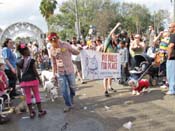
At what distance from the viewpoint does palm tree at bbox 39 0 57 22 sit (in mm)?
78306

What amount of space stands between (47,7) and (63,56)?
7203 cm

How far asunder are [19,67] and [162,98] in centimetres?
370

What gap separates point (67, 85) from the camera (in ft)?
28.9

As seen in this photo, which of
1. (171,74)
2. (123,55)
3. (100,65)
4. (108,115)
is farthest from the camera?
(123,55)

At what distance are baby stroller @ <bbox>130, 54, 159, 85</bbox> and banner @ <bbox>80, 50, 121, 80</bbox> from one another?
1.80 ft

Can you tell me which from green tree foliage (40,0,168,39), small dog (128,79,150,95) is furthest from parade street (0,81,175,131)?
green tree foliage (40,0,168,39)

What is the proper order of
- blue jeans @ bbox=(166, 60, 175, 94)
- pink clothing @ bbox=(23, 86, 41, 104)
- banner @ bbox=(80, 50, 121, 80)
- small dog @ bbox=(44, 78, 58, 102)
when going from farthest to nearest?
1. banner @ bbox=(80, 50, 121, 80)
2. small dog @ bbox=(44, 78, 58, 102)
3. blue jeans @ bbox=(166, 60, 175, 94)
4. pink clothing @ bbox=(23, 86, 41, 104)

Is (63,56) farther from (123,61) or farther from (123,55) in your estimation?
(123,61)

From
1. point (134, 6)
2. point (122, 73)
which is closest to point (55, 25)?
point (134, 6)

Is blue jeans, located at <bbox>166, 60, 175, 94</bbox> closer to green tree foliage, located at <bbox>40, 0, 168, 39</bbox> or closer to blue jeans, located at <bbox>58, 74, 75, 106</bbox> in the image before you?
blue jeans, located at <bbox>58, 74, 75, 106</bbox>

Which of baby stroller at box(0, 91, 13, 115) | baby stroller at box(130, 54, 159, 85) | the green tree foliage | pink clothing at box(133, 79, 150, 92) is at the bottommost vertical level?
baby stroller at box(0, 91, 13, 115)

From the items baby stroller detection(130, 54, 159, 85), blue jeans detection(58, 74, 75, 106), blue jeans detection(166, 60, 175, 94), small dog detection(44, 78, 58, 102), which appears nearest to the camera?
blue jeans detection(58, 74, 75, 106)

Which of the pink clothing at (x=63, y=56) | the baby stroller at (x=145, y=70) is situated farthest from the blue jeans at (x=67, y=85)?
the baby stroller at (x=145, y=70)

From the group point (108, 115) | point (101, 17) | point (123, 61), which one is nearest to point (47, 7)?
point (101, 17)
